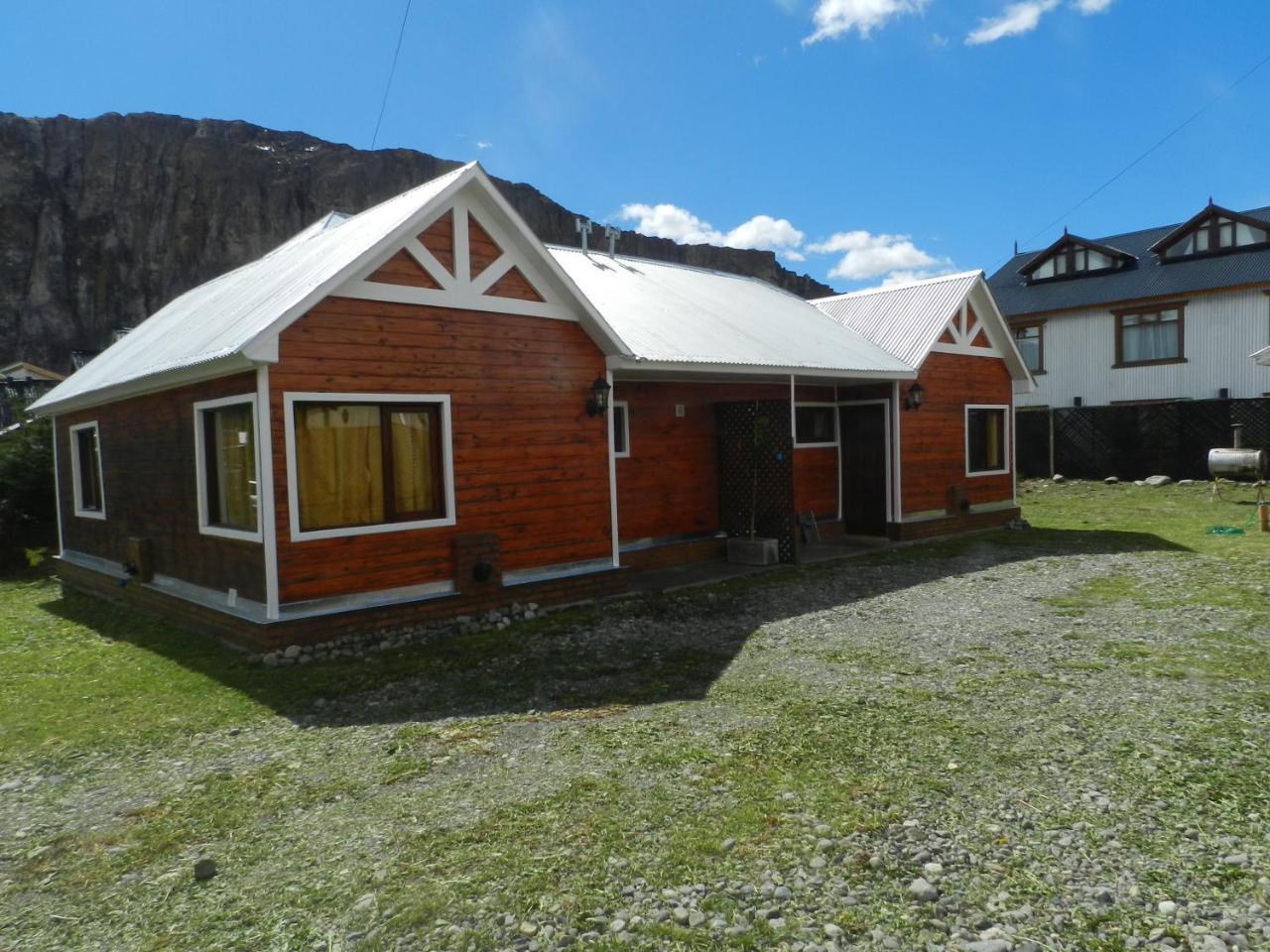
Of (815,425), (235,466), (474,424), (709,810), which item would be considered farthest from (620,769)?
(815,425)

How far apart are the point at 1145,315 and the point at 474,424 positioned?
2303 centimetres

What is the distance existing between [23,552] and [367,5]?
1103cm

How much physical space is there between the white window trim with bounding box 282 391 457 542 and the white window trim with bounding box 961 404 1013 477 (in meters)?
9.94

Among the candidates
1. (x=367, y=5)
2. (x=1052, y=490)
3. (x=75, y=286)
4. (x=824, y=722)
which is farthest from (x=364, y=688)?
(x=75, y=286)

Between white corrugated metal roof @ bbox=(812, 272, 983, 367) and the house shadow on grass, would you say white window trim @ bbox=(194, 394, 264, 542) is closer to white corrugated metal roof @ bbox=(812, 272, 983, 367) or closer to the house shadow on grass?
the house shadow on grass

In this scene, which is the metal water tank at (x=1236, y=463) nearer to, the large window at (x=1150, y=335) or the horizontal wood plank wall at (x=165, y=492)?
the large window at (x=1150, y=335)

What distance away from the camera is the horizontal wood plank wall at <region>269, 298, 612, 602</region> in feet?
24.3

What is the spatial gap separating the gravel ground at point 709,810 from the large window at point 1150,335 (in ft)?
66.6

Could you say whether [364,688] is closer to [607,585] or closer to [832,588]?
[607,585]

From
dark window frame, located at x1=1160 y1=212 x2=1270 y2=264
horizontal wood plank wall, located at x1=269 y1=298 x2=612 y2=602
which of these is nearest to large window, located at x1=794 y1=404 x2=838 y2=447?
horizontal wood plank wall, located at x1=269 y1=298 x2=612 y2=602

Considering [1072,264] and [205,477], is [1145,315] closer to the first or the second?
[1072,264]

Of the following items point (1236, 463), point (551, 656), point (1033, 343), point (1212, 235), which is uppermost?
point (1212, 235)

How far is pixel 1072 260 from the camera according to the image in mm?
27375

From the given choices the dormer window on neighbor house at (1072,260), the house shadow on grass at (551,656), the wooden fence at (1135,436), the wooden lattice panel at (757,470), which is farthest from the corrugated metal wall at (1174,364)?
the wooden lattice panel at (757,470)
